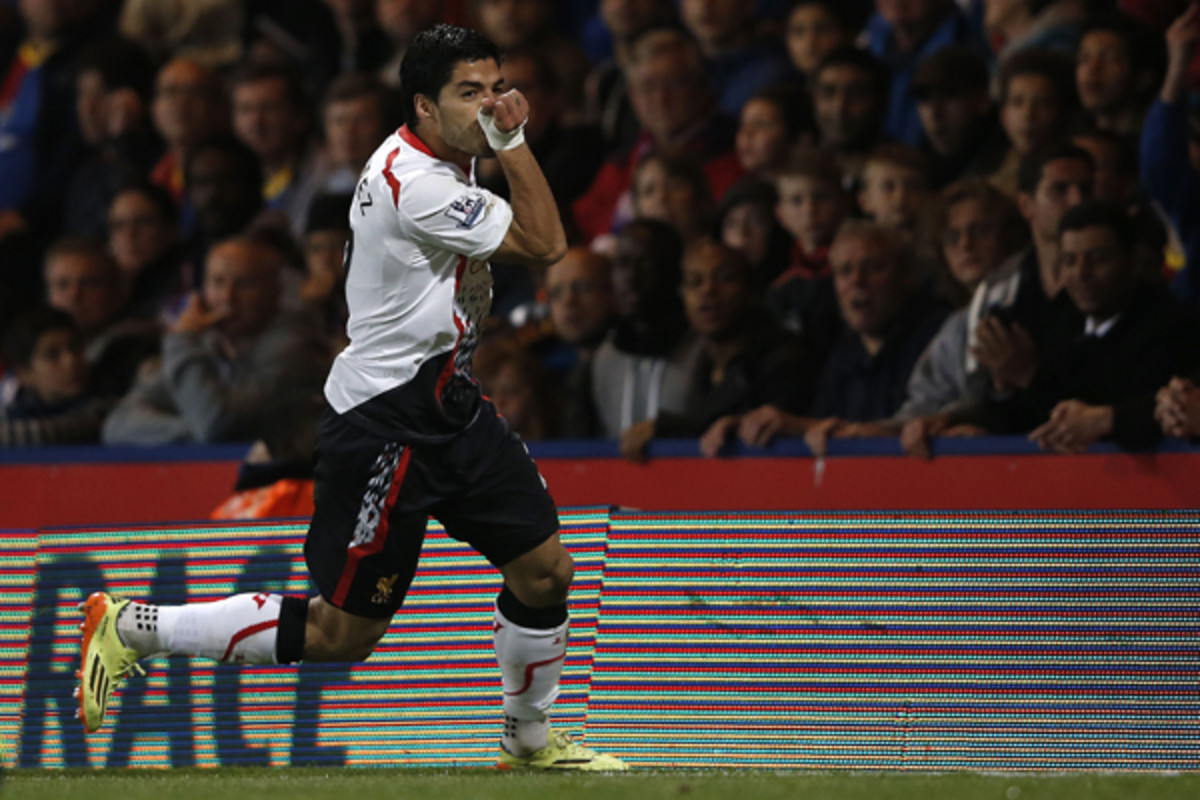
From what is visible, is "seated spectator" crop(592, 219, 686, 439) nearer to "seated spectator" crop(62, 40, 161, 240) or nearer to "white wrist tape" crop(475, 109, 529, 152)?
"white wrist tape" crop(475, 109, 529, 152)

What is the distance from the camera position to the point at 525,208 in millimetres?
4980

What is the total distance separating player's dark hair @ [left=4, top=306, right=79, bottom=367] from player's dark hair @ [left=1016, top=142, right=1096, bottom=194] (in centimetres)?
544

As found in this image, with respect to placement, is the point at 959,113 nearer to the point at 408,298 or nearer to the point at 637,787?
the point at 408,298

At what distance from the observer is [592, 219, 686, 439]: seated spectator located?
837 cm

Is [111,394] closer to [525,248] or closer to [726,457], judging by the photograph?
[726,457]

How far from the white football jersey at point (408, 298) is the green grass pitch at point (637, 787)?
1.08 meters

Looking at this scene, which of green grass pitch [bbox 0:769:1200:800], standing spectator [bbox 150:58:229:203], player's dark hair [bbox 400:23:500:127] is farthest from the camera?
standing spectator [bbox 150:58:229:203]

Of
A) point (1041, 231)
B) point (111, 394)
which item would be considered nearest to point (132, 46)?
point (111, 394)

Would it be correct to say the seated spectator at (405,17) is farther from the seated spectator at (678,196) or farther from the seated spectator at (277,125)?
the seated spectator at (678,196)

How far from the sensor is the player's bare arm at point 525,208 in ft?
16.2

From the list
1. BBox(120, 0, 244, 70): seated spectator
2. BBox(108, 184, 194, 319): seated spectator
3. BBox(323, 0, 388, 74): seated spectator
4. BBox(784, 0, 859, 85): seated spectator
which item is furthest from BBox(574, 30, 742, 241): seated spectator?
BBox(120, 0, 244, 70): seated spectator

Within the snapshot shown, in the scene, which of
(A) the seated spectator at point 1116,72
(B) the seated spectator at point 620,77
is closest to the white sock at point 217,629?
(A) the seated spectator at point 1116,72

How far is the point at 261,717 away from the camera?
6375mm

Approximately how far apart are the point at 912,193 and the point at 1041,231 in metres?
0.81
